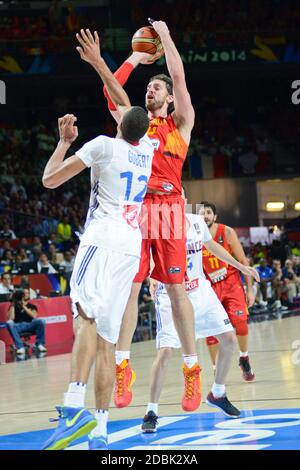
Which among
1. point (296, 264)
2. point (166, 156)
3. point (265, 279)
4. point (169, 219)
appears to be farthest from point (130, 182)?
point (296, 264)

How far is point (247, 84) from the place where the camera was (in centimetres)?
3086

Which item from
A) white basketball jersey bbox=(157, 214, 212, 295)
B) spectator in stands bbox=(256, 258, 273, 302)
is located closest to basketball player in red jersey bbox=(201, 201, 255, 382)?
white basketball jersey bbox=(157, 214, 212, 295)

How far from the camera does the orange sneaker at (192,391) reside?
6262 mm

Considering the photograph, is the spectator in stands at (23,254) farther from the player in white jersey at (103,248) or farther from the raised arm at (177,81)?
the player in white jersey at (103,248)

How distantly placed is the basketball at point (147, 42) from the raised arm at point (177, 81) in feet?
1.27

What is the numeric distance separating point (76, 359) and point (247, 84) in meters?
26.8

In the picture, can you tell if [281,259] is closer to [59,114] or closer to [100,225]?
[59,114]

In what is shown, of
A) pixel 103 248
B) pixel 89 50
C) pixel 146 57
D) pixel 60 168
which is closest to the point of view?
pixel 60 168

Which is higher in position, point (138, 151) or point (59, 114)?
point (59, 114)

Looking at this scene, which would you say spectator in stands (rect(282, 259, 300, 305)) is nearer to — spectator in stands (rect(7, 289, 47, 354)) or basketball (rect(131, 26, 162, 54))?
spectator in stands (rect(7, 289, 47, 354))

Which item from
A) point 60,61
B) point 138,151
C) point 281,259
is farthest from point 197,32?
point 138,151

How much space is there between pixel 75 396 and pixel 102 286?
686 mm

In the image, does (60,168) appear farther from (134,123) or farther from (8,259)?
(8,259)

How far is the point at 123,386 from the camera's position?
6090 millimetres
